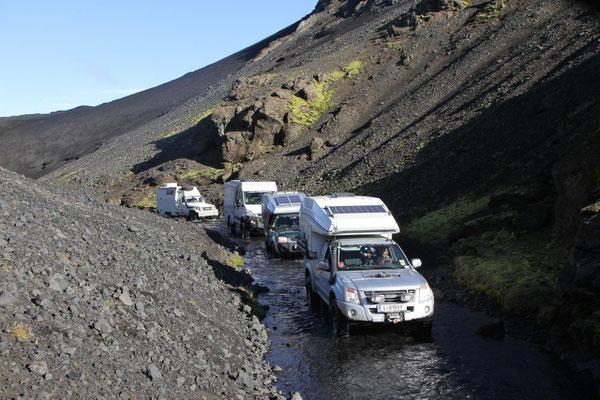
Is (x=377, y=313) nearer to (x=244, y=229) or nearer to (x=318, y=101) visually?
(x=244, y=229)

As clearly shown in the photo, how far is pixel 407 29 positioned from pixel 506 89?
36.1 m

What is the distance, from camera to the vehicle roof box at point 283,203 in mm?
26438

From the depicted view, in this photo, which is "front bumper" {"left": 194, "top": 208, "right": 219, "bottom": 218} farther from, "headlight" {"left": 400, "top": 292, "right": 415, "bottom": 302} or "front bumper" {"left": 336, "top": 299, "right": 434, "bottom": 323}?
"headlight" {"left": 400, "top": 292, "right": 415, "bottom": 302}

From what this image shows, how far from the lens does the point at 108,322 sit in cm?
881

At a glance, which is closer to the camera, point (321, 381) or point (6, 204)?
point (321, 381)

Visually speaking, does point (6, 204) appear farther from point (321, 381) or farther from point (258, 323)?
point (321, 381)

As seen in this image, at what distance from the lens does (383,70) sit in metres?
70.6

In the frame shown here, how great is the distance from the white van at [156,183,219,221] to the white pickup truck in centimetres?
2679

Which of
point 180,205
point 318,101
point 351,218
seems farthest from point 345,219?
point 318,101

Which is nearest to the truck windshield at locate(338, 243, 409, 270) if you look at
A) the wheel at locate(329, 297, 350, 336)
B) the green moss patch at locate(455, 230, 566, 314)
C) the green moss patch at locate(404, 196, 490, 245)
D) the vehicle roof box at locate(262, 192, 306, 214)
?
the wheel at locate(329, 297, 350, 336)

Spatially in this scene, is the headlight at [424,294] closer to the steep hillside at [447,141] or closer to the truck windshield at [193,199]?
the steep hillside at [447,141]

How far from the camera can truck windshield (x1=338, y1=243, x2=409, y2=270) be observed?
1326cm

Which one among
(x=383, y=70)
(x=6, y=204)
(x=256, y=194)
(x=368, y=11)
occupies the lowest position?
(x=256, y=194)

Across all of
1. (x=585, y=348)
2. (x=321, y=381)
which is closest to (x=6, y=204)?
(x=321, y=381)
